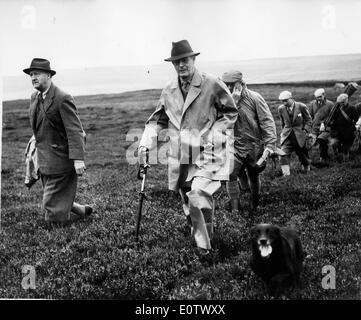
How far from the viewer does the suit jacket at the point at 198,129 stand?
708 centimetres

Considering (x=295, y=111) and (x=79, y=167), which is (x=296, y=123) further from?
(x=79, y=167)

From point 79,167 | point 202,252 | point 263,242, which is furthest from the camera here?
point 79,167

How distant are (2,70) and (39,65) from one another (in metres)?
0.99

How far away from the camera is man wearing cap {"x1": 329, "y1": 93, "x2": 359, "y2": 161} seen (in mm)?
9047

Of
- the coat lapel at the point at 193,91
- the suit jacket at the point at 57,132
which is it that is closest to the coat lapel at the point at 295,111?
the coat lapel at the point at 193,91

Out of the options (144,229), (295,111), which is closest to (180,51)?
(144,229)

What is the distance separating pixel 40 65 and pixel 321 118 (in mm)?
5181

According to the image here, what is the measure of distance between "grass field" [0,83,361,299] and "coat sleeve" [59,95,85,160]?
922 millimetres

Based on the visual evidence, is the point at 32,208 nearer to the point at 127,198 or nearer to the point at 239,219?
the point at 127,198

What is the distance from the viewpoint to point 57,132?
833cm

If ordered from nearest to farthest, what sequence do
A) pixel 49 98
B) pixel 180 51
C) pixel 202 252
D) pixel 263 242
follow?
1. pixel 263 242
2. pixel 202 252
3. pixel 180 51
4. pixel 49 98

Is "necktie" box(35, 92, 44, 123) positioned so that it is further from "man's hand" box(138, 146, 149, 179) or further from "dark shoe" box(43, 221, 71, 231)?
"man's hand" box(138, 146, 149, 179)

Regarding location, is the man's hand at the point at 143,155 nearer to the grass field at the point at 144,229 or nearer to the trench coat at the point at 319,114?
the grass field at the point at 144,229

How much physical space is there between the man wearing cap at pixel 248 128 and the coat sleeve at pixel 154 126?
1368 millimetres
